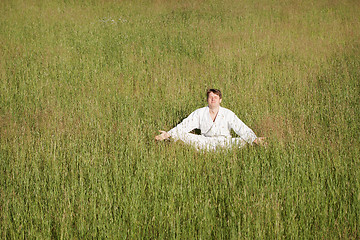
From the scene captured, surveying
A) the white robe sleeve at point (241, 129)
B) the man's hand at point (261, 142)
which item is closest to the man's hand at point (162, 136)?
the white robe sleeve at point (241, 129)

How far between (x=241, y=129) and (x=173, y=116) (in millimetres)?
1135

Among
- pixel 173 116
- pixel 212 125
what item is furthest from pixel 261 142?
pixel 173 116

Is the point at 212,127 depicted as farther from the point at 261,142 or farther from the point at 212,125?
the point at 261,142

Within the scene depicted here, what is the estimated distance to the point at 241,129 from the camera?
4012 mm

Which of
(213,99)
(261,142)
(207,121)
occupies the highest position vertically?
(213,99)

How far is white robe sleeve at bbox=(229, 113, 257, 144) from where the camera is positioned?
12.6 ft

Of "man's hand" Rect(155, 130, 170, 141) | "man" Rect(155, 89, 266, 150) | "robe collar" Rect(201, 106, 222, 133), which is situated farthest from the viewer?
"robe collar" Rect(201, 106, 222, 133)

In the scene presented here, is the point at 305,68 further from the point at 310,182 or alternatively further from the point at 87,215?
the point at 87,215

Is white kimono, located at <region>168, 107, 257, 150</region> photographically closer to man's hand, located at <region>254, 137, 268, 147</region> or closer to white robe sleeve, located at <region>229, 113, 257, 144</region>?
white robe sleeve, located at <region>229, 113, 257, 144</region>

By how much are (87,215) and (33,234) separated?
42 cm

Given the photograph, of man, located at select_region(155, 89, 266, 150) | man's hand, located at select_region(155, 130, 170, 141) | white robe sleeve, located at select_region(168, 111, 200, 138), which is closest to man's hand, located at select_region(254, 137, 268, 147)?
man, located at select_region(155, 89, 266, 150)

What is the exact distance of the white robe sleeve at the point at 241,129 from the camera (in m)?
3.84

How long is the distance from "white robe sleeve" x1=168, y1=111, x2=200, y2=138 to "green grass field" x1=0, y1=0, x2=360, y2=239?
0.65 feet

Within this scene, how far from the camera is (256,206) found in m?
2.54
